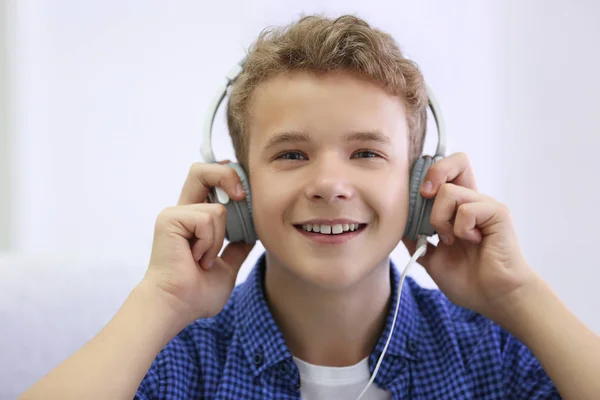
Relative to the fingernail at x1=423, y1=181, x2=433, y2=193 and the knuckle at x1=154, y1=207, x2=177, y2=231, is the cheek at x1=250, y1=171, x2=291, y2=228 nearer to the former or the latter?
the knuckle at x1=154, y1=207, x2=177, y2=231

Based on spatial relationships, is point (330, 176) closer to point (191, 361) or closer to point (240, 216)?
point (240, 216)

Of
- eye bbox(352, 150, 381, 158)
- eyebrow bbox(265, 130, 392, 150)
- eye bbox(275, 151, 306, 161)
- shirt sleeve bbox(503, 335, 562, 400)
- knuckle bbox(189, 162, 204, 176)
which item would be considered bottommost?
shirt sleeve bbox(503, 335, 562, 400)

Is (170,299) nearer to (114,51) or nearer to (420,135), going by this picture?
(420,135)

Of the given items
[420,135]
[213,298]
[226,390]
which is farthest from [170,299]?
[420,135]

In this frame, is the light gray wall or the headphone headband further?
the light gray wall

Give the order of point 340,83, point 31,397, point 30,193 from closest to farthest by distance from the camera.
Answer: point 31,397 → point 340,83 → point 30,193

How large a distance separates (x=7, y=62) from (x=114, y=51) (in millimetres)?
415

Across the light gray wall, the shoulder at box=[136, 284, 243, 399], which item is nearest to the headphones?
the shoulder at box=[136, 284, 243, 399]

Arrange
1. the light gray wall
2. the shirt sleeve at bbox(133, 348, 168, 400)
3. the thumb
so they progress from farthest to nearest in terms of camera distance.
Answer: the light gray wall < the thumb < the shirt sleeve at bbox(133, 348, 168, 400)

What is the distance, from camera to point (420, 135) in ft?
4.25

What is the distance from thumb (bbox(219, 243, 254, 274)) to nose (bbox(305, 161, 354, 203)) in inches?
11.4

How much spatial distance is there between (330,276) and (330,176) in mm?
183

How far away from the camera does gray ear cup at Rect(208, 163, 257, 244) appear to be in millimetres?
1203

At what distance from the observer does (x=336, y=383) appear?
1229 millimetres
